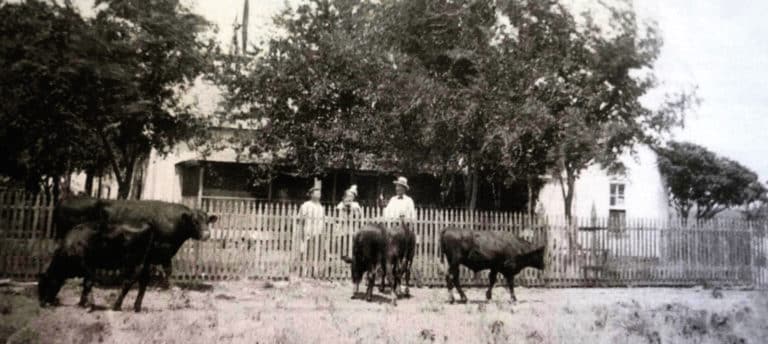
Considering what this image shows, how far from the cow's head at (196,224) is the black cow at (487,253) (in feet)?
11.2

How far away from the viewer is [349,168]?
1452 centimetres

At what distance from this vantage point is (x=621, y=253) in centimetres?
1162

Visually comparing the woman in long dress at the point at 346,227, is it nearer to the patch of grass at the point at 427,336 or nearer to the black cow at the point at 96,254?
the black cow at the point at 96,254

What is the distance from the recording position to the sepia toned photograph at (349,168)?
625cm

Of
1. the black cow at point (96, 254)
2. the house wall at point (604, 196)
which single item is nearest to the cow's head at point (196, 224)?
the black cow at point (96, 254)

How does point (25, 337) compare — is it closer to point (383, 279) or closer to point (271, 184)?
point (383, 279)

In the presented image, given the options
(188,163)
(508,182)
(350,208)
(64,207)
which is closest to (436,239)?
(350,208)

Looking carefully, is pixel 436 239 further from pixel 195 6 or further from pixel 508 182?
pixel 195 6

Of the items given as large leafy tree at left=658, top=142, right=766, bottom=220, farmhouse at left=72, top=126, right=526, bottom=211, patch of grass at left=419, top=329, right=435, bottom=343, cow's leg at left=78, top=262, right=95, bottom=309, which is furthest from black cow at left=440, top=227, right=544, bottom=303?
large leafy tree at left=658, top=142, right=766, bottom=220

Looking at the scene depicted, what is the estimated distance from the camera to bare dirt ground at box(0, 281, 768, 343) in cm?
545

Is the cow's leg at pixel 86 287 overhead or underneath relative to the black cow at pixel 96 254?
underneath

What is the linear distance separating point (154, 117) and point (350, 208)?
4.13 m

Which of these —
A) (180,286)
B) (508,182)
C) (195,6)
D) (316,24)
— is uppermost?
(316,24)

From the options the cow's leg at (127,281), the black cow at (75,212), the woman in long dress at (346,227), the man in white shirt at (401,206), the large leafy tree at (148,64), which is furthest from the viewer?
the woman in long dress at (346,227)
